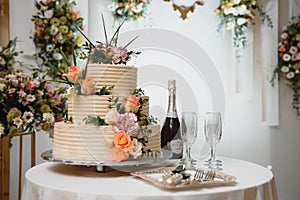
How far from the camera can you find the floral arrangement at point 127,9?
3141 millimetres

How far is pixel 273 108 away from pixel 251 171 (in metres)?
1.87

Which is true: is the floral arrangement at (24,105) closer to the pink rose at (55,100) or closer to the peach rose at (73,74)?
the pink rose at (55,100)

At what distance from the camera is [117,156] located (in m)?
1.52

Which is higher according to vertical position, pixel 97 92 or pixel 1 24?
pixel 1 24

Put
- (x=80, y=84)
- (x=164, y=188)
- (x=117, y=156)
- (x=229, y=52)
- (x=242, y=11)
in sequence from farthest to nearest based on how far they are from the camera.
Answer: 1. (x=229, y=52)
2. (x=242, y=11)
3. (x=80, y=84)
4. (x=117, y=156)
5. (x=164, y=188)

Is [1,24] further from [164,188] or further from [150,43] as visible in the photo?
[164,188]

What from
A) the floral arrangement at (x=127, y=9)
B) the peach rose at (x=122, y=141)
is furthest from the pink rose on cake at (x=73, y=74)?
the floral arrangement at (x=127, y=9)

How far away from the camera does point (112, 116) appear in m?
1.57

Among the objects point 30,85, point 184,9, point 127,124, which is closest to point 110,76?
point 127,124

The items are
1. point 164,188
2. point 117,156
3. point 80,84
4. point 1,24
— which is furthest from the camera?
point 1,24

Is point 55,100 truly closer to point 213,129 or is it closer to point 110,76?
point 110,76

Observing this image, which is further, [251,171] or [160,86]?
[160,86]

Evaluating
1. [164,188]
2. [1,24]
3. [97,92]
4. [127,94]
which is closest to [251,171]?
[164,188]

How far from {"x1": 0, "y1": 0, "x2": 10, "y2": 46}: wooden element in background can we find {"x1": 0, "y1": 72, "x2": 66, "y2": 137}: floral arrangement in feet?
2.28
